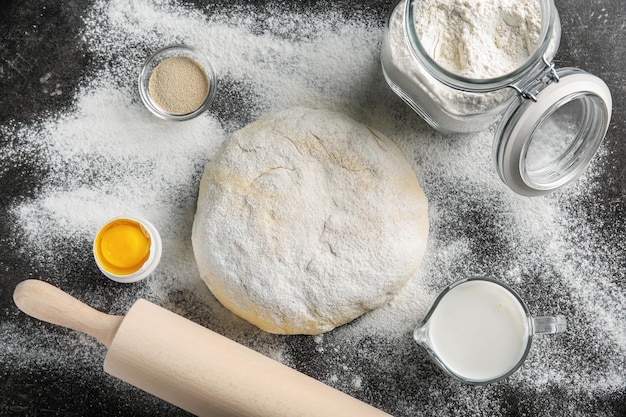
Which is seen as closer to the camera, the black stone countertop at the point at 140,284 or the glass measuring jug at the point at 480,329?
the glass measuring jug at the point at 480,329

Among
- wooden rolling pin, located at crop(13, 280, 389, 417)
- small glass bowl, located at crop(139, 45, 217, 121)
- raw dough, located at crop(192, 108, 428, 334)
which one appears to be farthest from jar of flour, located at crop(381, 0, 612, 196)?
wooden rolling pin, located at crop(13, 280, 389, 417)

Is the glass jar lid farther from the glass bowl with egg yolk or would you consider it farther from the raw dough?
the glass bowl with egg yolk

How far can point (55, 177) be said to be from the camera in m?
1.29

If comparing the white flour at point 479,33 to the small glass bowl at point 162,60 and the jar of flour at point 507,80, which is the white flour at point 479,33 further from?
the small glass bowl at point 162,60

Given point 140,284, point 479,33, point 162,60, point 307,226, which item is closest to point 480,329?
point 307,226

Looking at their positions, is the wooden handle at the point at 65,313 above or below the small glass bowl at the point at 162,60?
below

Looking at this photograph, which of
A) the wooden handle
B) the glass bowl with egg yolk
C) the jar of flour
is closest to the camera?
the jar of flour

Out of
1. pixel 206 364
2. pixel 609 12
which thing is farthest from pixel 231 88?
pixel 609 12

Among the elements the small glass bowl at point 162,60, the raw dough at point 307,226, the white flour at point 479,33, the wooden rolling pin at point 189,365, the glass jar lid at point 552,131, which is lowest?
the wooden rolling pin at point 189,365

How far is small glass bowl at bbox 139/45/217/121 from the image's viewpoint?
1237 millimetres

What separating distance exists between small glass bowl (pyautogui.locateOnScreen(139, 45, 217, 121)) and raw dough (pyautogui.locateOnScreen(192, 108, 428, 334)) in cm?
13

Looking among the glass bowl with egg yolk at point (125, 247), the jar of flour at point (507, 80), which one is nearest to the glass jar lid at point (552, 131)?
the jar of flour at point (507, 80)

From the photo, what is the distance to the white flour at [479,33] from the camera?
3.34 ft

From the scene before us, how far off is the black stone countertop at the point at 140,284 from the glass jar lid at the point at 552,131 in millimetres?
202
